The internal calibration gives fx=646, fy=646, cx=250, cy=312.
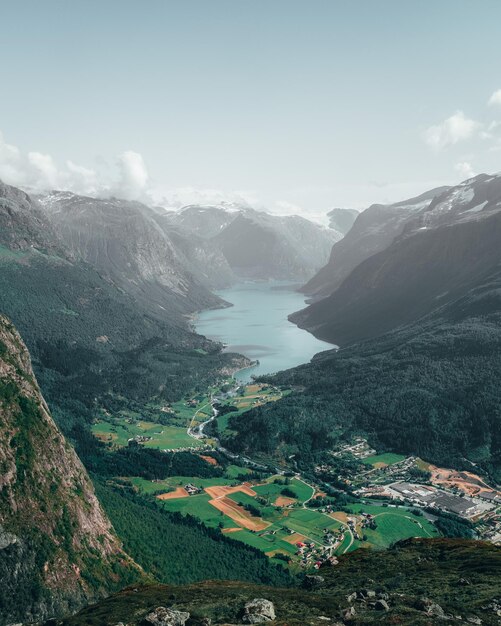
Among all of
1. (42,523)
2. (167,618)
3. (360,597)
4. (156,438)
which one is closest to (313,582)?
(360,597)

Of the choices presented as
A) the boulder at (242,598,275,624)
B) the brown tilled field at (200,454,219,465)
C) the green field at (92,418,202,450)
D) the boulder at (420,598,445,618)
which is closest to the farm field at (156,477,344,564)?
the brown tilled field at (200,454,219,465)

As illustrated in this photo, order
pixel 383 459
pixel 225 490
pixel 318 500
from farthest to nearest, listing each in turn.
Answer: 1. pixel 383 459
2. pixel 225 490
3. pixel 318 500

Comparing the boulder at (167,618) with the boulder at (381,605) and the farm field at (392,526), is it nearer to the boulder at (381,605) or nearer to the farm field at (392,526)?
the boulder at (381,605)

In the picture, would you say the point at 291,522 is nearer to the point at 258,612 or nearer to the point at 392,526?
the point at 392,526

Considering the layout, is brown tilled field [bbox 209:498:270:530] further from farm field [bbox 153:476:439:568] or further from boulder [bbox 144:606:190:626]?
boulder [bbox 144:606:190:626]

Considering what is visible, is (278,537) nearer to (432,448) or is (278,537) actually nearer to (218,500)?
(218,500)

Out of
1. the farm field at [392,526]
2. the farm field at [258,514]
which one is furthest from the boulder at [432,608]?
the farm field at [392,526]

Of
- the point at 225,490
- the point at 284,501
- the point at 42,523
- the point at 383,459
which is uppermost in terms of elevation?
the point at 42,523
